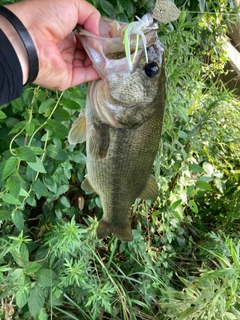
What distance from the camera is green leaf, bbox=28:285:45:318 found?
5.92 ft

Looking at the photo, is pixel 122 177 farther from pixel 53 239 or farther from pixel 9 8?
pixel 9 8

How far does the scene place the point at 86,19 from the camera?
3.85 feet

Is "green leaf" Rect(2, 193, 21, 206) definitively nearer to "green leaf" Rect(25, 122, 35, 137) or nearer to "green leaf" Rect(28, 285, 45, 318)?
"green leaf" Rect(25, 122, 35, 137)

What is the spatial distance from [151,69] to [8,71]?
531mm

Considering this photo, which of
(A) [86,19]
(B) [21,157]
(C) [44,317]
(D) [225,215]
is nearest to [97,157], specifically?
(B) [21,157]

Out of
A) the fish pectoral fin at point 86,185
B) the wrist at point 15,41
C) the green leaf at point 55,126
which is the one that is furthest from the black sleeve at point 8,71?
the fish pectoral fin at point 86,185

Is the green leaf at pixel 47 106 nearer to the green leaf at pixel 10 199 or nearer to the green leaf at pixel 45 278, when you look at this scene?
the green leaf at pixel 10 199

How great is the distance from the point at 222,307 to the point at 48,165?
1.15 m

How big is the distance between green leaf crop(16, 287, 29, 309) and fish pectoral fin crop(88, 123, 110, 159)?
843mm

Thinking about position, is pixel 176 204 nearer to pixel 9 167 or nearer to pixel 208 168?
pixel 208 168

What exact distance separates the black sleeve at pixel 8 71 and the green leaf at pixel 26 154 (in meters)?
0.27

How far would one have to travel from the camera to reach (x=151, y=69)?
129 centimetres

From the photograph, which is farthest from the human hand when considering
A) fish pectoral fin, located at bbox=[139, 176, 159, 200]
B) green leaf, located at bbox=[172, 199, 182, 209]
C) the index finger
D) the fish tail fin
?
green leaf, located at bbox=[172, 199, 182, 209]

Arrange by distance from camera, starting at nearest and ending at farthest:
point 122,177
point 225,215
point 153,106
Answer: point 153,106 < point 122,177 < point 225,215
